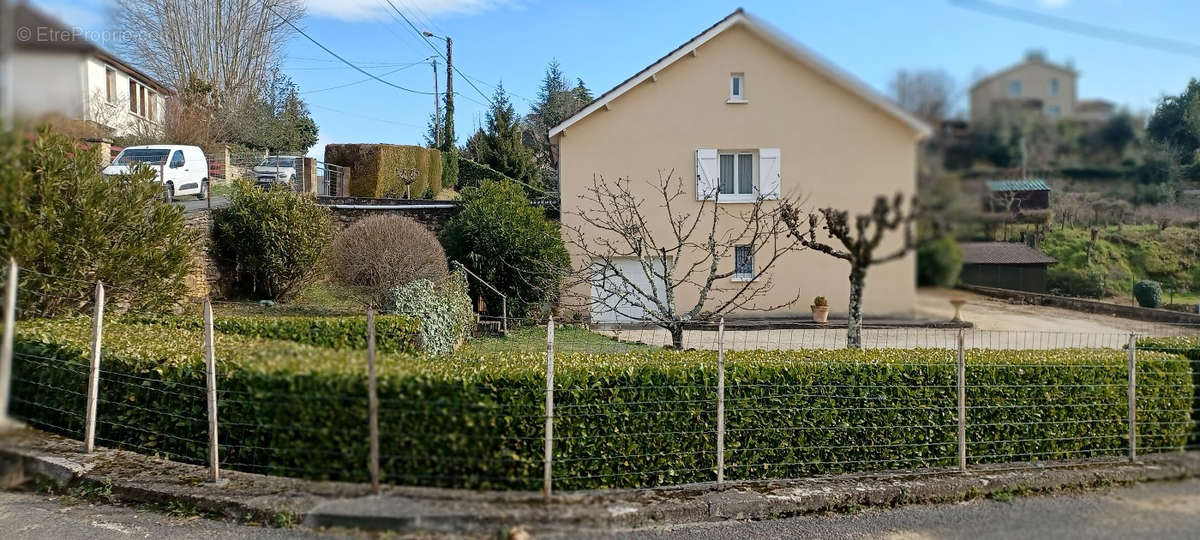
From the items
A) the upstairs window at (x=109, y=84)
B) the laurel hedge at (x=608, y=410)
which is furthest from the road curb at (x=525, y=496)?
the upstairs window at (x=109, y=84)

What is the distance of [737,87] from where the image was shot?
78.7 inches

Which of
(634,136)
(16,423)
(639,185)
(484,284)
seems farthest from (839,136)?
(484,284)

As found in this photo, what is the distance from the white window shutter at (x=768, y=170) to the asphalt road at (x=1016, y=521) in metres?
2.11

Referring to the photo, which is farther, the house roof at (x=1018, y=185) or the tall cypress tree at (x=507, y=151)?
the tall cypress tree at (x=507, y=151)

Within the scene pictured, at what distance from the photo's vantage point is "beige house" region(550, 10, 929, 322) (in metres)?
1.04

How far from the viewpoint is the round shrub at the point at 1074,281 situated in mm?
1871

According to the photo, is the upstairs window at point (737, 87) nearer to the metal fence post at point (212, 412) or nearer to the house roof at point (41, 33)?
the house roof at point (41, 33)

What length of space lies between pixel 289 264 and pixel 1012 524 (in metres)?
13.3

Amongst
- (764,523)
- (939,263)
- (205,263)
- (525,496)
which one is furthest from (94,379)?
(205,263)

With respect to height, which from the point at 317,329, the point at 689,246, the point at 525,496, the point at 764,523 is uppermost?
the point at 689,246

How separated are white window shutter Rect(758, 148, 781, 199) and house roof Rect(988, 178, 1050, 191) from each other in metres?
0.63

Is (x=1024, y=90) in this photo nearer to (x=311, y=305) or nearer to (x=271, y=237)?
(x=311, y=305)

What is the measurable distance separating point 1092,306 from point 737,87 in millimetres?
1636

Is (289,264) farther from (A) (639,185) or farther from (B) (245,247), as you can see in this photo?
(A) (639,185)
